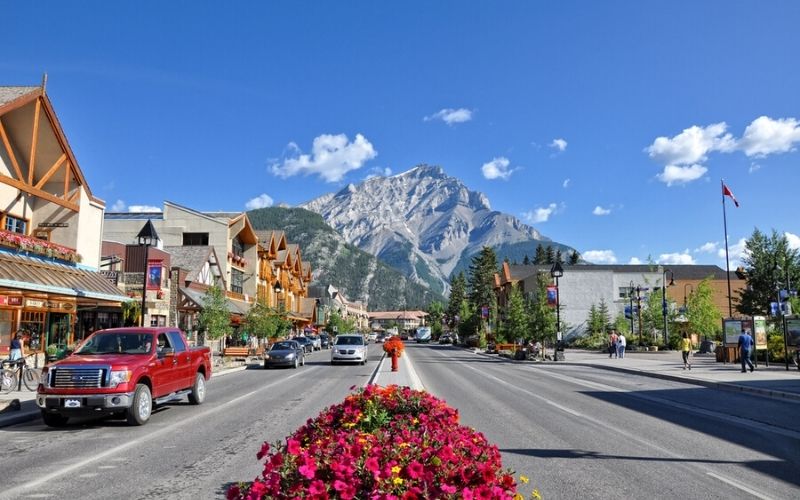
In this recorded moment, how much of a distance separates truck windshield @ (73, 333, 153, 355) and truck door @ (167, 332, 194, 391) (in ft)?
3.02

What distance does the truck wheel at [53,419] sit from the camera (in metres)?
11.5

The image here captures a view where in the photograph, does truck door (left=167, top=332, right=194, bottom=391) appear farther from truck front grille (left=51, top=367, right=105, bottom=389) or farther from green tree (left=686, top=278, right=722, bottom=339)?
green tree (left=686, top=278, right=722, bottom=339)

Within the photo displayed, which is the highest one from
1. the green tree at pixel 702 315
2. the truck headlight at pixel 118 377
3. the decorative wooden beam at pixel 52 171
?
the decorative wooden beam at pixel 52 171

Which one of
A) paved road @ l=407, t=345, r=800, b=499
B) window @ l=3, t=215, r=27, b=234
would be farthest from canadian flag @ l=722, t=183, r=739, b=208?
window @ l=3, t=215, r=27, b=234

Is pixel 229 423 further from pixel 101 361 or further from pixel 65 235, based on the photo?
pixel 65 235

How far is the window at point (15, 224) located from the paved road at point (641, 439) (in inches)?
709

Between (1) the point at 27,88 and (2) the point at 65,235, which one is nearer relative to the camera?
(1) the point at 27,88

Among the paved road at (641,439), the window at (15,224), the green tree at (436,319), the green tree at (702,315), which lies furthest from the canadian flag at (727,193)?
the green tree at (436,319)

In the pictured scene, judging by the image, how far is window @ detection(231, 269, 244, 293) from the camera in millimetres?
57319

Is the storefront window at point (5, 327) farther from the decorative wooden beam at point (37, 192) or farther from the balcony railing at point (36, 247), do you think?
the decorative wooden beam at point (37, 192)

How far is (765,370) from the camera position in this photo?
27875mm

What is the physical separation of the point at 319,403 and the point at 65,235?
17.5m

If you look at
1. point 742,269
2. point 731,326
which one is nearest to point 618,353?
point 731,326

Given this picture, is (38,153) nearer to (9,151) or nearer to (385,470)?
(9,151)
